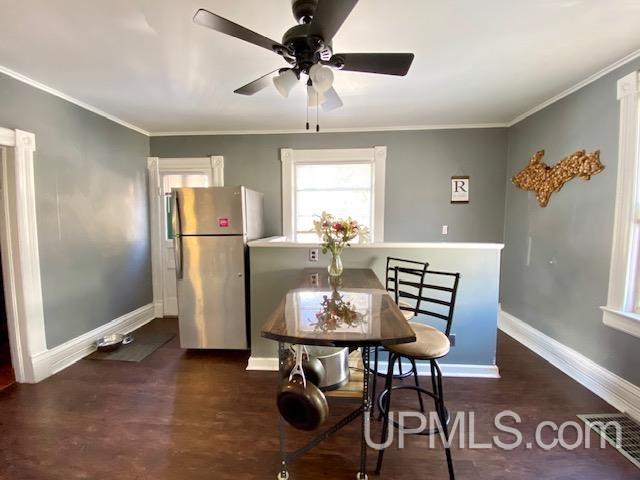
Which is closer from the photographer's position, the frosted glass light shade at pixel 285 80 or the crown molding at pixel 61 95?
the frosted glass light shade at pixel 285 80

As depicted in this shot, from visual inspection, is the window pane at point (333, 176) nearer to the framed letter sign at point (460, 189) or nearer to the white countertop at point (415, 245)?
the framed letter sign at point (460, 189)

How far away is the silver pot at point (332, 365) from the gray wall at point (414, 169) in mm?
2220

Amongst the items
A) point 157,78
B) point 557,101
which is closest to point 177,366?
point 157,78

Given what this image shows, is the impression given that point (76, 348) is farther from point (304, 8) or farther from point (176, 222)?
point (304, 8)

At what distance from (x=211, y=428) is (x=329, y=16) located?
2.38 m

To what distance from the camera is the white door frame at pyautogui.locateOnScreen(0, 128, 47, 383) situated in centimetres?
227

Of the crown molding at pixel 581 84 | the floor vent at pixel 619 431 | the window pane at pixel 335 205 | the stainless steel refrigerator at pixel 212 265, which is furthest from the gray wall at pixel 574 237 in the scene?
the stainless steel refrigerator at pixel 212 265

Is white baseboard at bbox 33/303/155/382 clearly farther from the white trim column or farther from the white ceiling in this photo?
the white ceiling

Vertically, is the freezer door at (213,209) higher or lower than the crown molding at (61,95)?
lower

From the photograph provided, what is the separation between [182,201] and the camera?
2822 mm

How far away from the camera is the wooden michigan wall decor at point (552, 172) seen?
2359 millimetres

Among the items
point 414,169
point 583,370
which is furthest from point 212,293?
point 583,370

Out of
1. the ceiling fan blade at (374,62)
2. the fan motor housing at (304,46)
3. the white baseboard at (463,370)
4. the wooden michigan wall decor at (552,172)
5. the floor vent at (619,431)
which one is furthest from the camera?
the white baseboard at (463,370)

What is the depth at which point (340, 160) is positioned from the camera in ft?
12.4
